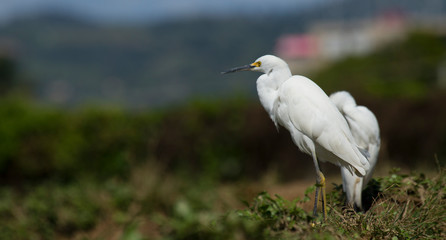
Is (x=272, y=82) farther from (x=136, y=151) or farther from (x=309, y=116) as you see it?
(x=136, y=151)

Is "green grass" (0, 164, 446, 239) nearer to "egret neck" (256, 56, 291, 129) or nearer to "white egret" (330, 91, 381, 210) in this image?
"white egret" (330, 91, 381, 210)

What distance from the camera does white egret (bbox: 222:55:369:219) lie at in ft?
13.5

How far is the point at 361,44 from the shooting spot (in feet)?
303

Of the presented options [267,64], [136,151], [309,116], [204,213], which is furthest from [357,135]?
[136,151]

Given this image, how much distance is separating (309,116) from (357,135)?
60 cm

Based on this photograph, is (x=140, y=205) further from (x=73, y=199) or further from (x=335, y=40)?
(x=335, y=40)

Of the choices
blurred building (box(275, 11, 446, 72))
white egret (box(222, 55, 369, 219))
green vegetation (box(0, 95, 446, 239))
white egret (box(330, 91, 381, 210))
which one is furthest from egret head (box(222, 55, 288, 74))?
blurred building (box(275, 11, 446, 72))

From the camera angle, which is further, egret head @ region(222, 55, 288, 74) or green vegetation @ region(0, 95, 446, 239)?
green vegetation @ region(0, 95, 446, 239)

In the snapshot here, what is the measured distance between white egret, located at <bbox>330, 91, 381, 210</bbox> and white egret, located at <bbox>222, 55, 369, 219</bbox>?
18 centimetres

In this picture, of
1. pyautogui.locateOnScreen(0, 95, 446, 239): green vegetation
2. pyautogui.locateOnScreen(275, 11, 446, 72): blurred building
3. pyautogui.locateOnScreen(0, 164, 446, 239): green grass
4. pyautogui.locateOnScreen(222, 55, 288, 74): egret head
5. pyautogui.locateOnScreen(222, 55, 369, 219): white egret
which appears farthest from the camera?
pyautogui.locateOnScreen(275, 11, 446, 72): blurred building

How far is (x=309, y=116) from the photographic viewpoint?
416 centimetres

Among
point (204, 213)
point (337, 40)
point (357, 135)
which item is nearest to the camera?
point (204, 213)

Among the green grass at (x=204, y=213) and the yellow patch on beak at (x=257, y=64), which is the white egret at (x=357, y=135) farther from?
the yellow patch on beak at (x=257, y=64)

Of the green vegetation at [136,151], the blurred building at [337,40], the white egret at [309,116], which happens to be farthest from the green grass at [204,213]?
the blurred building at [337,40]
